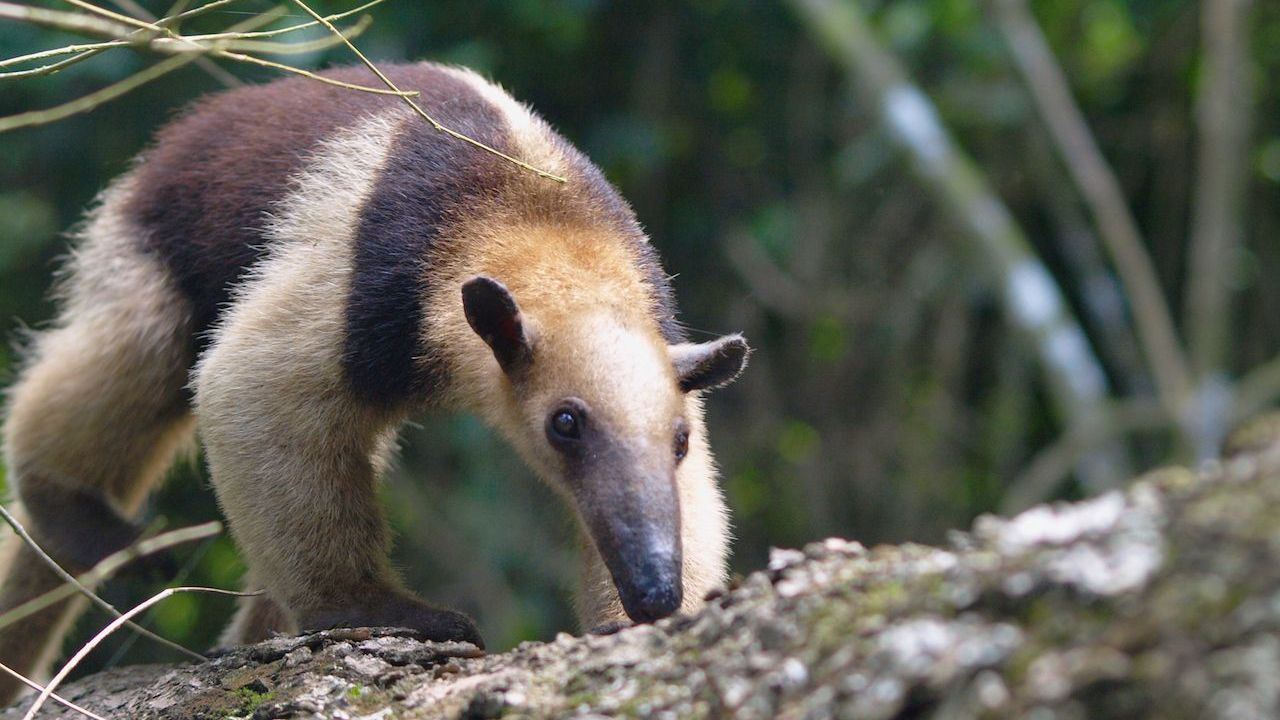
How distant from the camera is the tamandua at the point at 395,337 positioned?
4402mm

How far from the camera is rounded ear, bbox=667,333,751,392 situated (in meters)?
4.65

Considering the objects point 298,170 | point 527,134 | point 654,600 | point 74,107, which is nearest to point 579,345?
point 654,600

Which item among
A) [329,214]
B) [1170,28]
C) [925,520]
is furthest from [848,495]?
[329,214]

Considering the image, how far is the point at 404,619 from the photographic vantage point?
177 inches

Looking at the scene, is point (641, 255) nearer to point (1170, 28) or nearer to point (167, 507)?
point (167, 507)

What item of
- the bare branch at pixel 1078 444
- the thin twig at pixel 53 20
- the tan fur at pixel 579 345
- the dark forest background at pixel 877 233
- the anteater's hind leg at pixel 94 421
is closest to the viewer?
the thin twig at pixel 53 20

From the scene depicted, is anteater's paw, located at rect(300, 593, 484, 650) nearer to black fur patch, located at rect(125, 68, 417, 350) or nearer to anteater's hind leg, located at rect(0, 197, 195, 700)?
black fur patch, located at rect(125, 68, 417, 350)

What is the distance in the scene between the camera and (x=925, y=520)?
1141cm

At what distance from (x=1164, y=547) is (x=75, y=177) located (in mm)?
8836

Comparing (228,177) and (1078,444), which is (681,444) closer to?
(228,177)

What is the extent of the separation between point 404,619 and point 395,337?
97cm

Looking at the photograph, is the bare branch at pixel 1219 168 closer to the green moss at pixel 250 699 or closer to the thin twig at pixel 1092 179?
the thin twig at pixel 1092 179

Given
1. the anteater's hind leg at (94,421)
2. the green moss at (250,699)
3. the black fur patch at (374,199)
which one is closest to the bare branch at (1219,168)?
the black fur patch at (374,199)

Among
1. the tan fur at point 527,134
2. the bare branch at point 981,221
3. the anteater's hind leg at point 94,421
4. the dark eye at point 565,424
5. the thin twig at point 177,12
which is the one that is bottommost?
the anteater's hind leg at point 94,421
